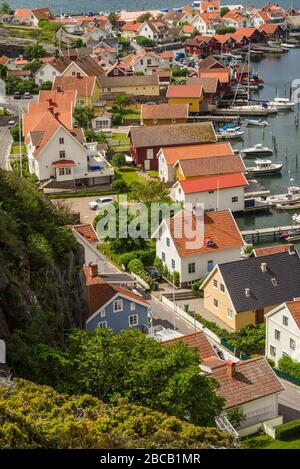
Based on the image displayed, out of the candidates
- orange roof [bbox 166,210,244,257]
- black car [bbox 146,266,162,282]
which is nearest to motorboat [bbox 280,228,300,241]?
orange roof [bbox 166,210,244,257]

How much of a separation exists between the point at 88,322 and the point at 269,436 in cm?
662

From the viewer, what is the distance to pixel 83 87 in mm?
66188

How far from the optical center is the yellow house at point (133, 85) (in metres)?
69.1

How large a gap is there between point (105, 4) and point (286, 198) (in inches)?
4708

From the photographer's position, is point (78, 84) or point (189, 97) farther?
point (78, 84)

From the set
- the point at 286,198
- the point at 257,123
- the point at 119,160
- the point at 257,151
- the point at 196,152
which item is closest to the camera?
the point at 286,198

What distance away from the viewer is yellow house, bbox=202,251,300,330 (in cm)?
2878

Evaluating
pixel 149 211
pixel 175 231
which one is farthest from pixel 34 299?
pixel 149 211

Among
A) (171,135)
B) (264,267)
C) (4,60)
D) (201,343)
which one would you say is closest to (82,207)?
(171,135)

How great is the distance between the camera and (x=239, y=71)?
79.4 meters

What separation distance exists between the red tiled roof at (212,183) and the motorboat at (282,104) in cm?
2738

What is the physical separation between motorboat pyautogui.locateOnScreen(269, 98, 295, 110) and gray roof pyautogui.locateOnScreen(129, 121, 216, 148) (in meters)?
17.7

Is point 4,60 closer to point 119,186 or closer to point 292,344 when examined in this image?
point 119,186
